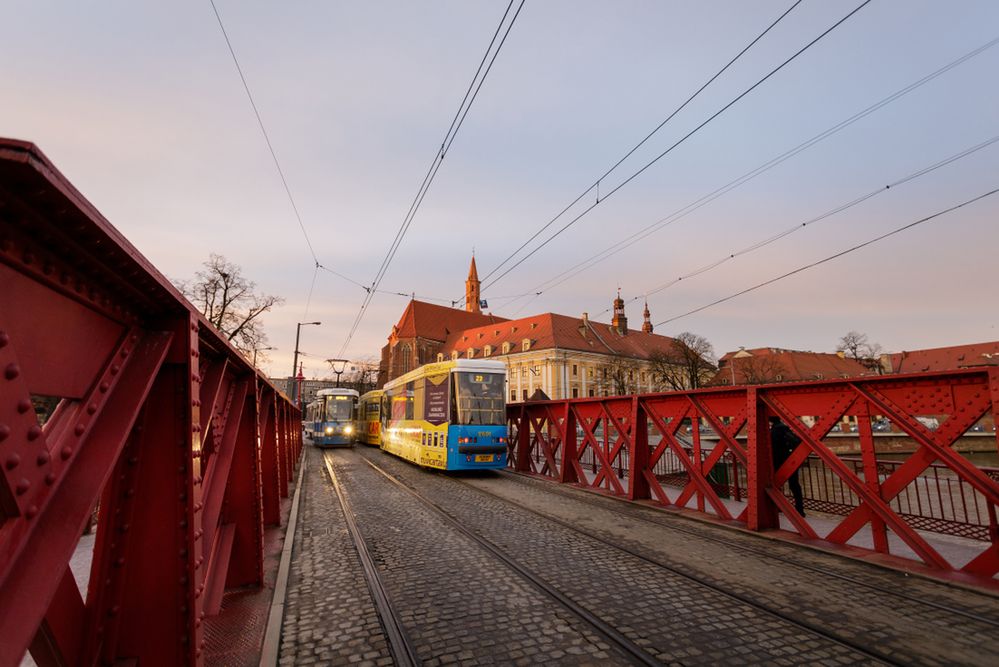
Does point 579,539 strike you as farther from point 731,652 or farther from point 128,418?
point 128,418

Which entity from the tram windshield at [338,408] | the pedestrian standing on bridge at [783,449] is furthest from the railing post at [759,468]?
the tram windshield at [338,408]

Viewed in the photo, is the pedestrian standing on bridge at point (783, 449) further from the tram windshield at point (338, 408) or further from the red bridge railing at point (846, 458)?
the tram windshield at point (338, 408)

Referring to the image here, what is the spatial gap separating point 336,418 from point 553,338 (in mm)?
38290

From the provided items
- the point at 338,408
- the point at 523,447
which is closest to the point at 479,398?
the point at 523,447

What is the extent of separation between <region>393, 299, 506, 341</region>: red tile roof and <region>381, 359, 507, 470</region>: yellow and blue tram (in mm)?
61328

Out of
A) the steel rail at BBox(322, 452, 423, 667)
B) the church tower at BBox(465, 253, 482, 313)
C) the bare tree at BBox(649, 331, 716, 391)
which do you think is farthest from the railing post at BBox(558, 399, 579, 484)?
the church tower at BBox(465, 253, 482, 313)

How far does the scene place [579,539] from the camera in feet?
23.6

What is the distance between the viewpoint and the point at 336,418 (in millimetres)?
29688

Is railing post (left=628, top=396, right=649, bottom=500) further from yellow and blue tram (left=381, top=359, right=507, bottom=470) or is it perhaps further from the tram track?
yellow and blue tram (left=381, top=359, right=507, bottom=470)

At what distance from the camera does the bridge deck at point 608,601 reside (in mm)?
3859

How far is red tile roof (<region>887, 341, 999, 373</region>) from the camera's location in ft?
244

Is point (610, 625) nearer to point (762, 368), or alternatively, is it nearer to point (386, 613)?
point (386, 613)

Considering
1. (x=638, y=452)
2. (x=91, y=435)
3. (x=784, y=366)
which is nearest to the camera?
(x=91, y=435)

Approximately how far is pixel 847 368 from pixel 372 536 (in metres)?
98.6
